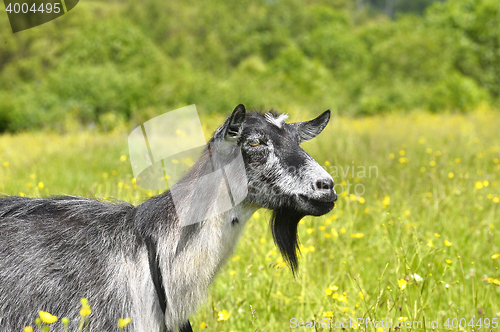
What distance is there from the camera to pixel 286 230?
2.11m

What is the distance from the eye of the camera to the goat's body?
1.66 meters

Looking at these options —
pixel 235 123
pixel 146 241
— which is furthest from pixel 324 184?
pixel 146 241

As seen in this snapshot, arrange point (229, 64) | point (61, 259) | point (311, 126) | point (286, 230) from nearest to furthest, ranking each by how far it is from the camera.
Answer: point (61, 259)
point (286, 230)
point (311, 126)
point (229, 64)

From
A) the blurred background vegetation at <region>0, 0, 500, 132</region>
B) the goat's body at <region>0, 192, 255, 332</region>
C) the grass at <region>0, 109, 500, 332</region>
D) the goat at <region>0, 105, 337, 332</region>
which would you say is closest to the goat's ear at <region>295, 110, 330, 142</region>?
the goat at <region>0, 105, 337, 332</region>

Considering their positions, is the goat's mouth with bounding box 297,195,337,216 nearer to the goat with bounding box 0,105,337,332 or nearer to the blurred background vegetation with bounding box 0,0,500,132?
the goat with bounding box 0,105,337,332

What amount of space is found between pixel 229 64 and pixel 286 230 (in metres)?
31.3

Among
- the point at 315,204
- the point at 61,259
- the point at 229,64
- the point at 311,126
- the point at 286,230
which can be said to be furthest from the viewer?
the point at 229,64

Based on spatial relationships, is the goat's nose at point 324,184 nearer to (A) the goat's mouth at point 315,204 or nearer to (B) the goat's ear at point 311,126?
(A) the goat's mouth at point 315,204

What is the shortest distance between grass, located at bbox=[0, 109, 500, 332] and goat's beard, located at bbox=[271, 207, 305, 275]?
0.13 m

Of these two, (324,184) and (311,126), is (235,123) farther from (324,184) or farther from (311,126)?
(311,126)

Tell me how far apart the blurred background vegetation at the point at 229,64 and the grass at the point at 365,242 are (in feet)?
15.5

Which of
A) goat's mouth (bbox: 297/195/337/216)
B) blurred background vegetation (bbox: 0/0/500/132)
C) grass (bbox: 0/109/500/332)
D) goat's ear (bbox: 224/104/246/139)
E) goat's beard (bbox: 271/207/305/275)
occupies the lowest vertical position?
blurred background vegetation (bbox: 0/0/500/132)

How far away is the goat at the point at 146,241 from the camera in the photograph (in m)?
1.68

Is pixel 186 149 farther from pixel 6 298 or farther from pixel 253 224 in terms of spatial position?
pixel 253 224
